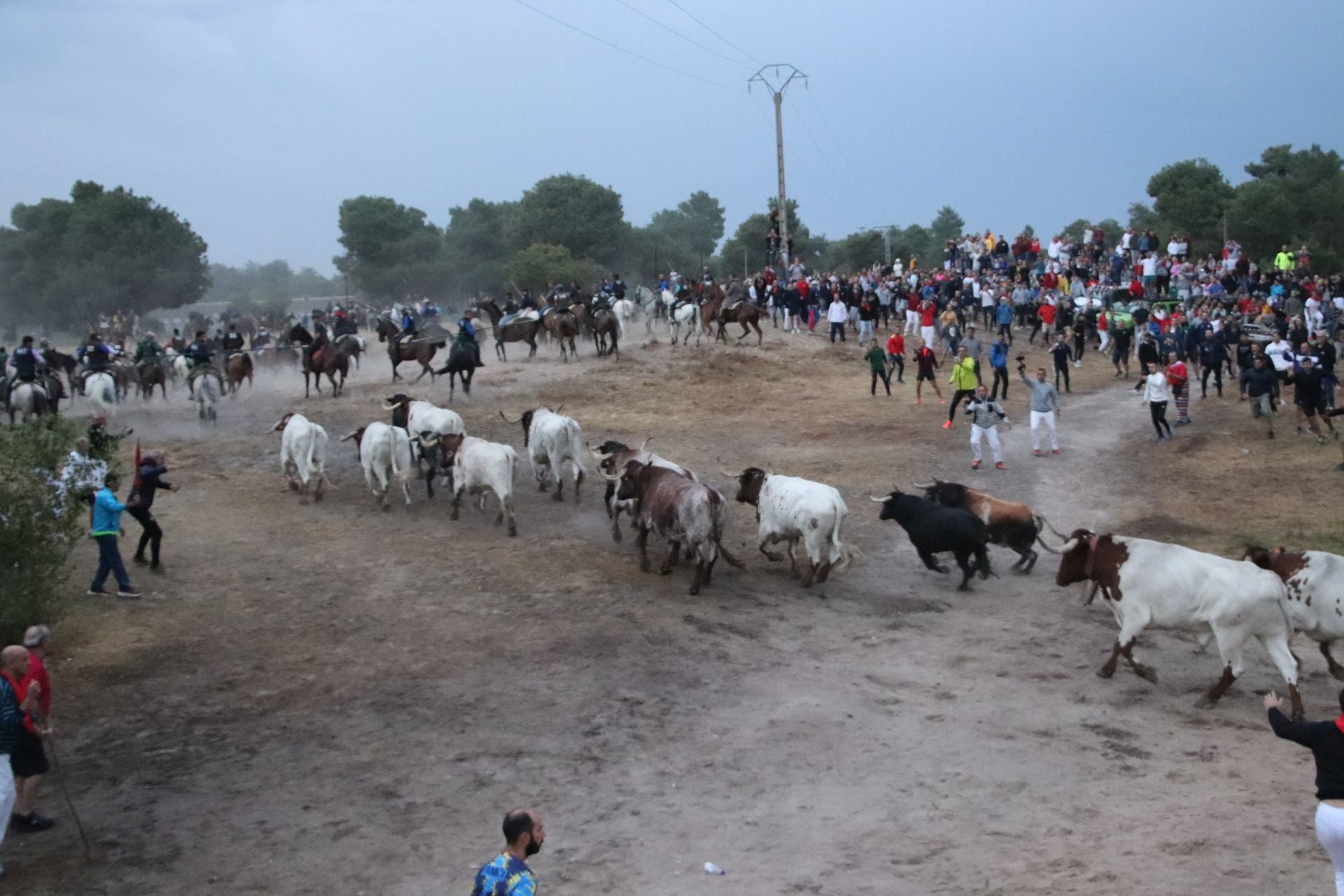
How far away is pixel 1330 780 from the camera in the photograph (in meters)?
6.46

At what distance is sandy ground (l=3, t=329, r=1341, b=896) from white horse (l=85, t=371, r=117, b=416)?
27.5 feet

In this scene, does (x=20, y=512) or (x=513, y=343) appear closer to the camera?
(x=20, y=512)

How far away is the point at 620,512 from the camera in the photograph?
17.8 m

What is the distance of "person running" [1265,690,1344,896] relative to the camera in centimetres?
639

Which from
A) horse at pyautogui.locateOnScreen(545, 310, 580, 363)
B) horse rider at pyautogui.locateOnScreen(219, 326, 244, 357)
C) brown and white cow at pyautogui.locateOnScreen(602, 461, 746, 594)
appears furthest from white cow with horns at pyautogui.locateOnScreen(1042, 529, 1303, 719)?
horse rider at pyautogui.locateOnScreen(219, 326, 244, 357)

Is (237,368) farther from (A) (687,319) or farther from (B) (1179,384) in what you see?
(B) (1179,384)

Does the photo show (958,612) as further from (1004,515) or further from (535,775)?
(535,775)

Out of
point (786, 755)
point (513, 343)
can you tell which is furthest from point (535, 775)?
point (513, 343)

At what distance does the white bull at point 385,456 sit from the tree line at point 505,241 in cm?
2922

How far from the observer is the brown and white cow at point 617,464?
1608 centimetres

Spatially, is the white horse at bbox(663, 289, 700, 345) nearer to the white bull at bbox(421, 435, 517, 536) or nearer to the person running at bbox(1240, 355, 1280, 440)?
the person running at bbox(1240, 355, 1280, 440)

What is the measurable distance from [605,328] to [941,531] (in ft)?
61.5

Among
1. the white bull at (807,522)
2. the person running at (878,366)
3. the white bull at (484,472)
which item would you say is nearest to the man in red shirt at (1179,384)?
the person running at (878,366)

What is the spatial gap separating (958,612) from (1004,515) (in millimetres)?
1929
